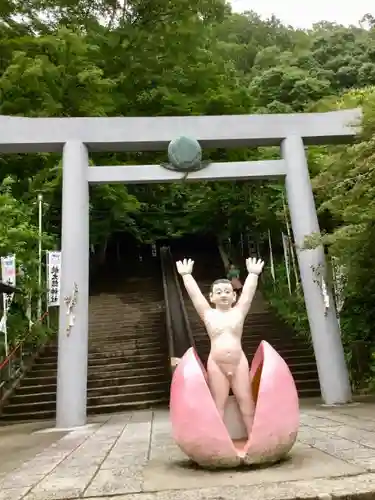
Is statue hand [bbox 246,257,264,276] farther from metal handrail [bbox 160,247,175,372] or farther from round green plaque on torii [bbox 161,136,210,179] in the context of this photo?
round green plaque on torii [bbox 161,136,210,179]

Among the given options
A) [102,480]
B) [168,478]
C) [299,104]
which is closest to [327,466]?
[168,478]

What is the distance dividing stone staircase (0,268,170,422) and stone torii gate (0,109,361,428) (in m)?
2.02

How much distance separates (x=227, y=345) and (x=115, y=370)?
7.04 m

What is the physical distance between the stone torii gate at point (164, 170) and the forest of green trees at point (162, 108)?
0.52m

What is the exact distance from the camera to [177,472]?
4027mm

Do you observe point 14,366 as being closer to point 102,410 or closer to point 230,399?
point 102,410

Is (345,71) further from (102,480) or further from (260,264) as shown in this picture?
(102,480)

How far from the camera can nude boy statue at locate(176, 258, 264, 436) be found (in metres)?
4.37

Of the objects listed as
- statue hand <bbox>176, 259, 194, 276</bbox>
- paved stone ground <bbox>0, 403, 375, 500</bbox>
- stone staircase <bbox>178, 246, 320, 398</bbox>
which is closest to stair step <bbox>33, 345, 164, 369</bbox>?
stone staircase <bbox>178, 246, 320, 398</bbox>

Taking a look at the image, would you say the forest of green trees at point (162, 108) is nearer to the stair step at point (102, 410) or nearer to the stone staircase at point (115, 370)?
the stone staircase at point (115, 370)

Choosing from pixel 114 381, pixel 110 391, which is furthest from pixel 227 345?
pixel 114 381

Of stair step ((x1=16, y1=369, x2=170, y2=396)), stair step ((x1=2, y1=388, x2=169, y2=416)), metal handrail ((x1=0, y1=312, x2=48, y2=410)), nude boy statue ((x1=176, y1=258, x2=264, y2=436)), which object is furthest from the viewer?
stair step ((x1=16, y1=369, x2=170, y2=396))

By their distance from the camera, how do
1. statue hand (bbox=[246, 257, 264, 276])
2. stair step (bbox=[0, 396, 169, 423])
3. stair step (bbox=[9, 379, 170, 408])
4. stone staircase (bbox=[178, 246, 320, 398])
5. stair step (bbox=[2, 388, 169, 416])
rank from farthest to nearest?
stone staircase (bbox=[178, 246, 320, 398])
stair step (bbox=[9, 379, 170, 408])
stair step (bbox=[2, 388, 169, 416])
stair step (bbox=[0, 396, 169, 423])
statue hand (bbox=[246, 257, 264, 276])

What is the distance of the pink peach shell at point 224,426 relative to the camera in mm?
3883
